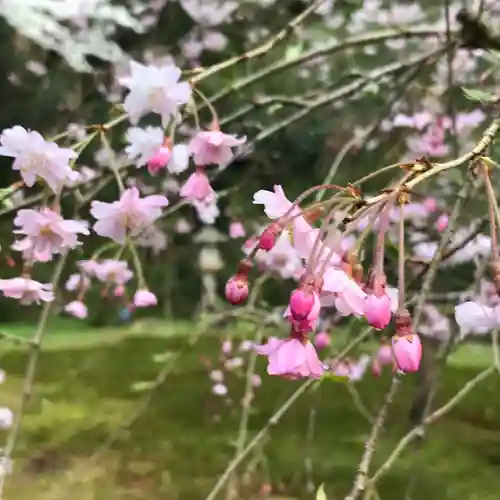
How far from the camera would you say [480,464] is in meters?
3.15

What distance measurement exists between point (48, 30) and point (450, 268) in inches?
54.1

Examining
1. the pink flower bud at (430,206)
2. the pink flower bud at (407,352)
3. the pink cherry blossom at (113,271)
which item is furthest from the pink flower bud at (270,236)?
the pink flower bud at (430,206)

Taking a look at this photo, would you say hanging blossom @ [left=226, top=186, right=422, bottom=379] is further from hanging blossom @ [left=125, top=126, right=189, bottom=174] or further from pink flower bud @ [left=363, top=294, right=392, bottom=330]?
hanging blossom @ [left=125, top=126, right=189, bottom=174]

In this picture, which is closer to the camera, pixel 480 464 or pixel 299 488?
pixel 299 488

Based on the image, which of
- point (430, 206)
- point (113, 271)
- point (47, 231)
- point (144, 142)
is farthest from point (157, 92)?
point (430, 206)

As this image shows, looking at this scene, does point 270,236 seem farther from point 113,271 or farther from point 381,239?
point 113,271

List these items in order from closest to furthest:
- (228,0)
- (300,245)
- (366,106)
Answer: (300,245)
(366,106)
(228,0)

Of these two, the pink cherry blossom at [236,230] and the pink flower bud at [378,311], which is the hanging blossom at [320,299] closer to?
the pink flower bud at [378,311]

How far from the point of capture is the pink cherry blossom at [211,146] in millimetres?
1041

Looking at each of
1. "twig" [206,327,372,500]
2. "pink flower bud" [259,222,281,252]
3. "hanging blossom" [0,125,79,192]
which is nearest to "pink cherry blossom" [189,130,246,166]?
"hanging blossom" [0,125,79,192]

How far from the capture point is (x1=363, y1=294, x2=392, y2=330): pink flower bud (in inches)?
23.6

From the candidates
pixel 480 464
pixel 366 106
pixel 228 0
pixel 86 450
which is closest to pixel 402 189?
pixel 366 106

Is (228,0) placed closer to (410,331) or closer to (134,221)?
(134,221)

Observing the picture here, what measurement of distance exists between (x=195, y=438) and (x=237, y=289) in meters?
2.88
